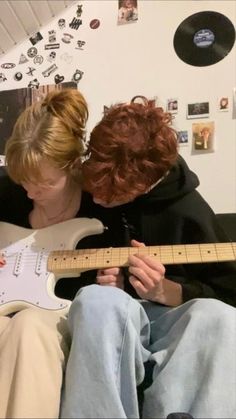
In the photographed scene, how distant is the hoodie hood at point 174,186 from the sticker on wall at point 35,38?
80 centimetres

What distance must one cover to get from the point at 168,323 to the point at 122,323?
0.53 ft

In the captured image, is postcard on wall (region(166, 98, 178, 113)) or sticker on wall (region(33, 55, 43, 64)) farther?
sticker on wall (region(33, 55, 43, 64))

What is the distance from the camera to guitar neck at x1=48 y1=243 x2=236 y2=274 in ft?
2.97

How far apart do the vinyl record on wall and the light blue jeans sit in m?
0.88

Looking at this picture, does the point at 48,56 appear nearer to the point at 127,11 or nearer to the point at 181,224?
the point at 127,11

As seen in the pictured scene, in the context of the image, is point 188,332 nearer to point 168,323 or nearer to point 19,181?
point 168,323

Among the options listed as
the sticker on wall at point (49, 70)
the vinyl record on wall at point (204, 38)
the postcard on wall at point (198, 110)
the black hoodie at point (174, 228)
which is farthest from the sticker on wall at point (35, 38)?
the black hoodie at point (174, 228)

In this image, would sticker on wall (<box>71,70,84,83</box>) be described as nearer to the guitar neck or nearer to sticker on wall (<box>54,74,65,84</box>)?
sticker on wall (<box>54,74,65,84</box>)

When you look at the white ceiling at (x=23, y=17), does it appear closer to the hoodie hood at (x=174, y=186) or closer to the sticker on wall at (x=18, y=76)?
the sticker on wall at (x=18, y=76)

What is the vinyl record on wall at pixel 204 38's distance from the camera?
1350mm

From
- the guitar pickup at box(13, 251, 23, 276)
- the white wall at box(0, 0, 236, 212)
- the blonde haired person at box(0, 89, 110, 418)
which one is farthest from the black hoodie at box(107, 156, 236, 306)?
the white wall at box(0, 0, 236, 212)

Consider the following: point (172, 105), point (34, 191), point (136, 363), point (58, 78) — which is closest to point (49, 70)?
point (58, 78)

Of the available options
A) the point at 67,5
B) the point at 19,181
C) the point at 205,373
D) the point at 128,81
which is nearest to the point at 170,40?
the point at 128,81

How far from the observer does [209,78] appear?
1.36 meters
